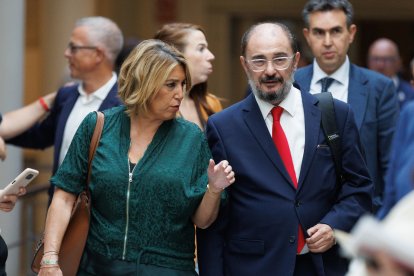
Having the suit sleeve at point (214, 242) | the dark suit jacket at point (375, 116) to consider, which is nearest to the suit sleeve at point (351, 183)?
the suit sleeve at point (214, 242)

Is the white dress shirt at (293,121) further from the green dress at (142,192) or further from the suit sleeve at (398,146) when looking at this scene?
the suit sleeve at (398,146)

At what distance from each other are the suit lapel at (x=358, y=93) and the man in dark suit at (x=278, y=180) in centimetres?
100

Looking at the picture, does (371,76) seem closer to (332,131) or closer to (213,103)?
(213,103)

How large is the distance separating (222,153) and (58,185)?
0.85 metres

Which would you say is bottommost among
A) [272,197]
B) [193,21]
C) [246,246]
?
[193,21]

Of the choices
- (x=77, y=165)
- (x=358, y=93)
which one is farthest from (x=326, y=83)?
(x=77, y=165)

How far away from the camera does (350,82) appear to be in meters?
6.61

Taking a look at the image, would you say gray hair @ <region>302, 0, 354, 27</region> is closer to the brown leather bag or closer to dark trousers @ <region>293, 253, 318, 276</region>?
dark trousers @ <region>293, 253, 318, 276</region>

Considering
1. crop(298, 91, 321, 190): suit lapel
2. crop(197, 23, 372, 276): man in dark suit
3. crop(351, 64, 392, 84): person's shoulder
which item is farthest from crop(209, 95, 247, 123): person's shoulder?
crop(351, 64, 392, 84): person's shoulder

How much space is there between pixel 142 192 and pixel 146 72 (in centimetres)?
60

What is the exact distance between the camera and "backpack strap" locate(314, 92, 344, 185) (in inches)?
210

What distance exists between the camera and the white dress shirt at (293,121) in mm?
5324

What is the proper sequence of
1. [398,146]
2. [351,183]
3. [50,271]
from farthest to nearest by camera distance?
[351,183] → [50,271] → [398,146]

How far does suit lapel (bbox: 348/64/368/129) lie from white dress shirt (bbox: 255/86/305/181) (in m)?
1.04
